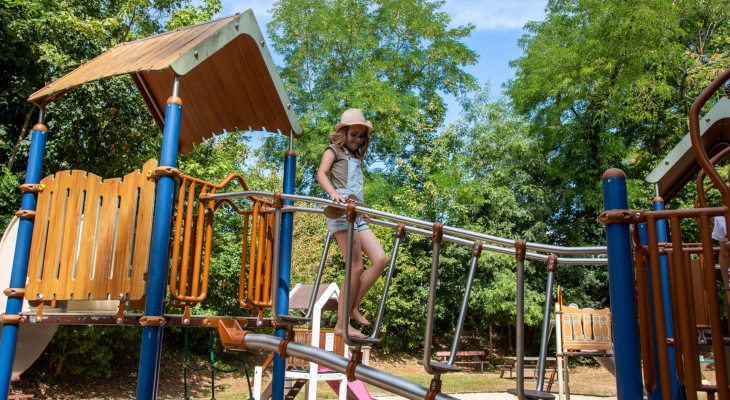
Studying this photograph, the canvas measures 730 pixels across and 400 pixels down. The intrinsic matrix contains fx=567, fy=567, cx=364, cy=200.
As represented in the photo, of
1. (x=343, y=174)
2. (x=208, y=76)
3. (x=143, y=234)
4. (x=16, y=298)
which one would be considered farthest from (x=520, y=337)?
(x=16, y=298)

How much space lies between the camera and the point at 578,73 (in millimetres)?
18391

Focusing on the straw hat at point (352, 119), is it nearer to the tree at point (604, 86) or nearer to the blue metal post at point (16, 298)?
the blue metal post at point (16, 298)

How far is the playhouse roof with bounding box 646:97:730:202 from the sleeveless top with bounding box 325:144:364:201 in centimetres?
368

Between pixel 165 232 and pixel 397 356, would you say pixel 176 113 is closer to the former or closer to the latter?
pixel 165 232

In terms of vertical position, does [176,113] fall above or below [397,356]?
above

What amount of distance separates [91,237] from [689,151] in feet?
18.5

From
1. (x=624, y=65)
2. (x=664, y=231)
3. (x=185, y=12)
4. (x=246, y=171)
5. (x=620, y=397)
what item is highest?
(x=624, y=65)

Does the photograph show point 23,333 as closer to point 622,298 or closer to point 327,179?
point 327,179

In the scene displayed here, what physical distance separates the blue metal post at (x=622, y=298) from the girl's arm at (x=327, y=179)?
172cm

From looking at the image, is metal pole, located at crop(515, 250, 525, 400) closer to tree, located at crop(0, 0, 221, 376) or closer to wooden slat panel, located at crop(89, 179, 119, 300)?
wooden slat panel, located at crop(89, 179, 119, 300)

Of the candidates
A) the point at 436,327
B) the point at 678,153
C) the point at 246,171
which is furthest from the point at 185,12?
the point at 436,327

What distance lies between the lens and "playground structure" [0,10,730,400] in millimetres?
2012

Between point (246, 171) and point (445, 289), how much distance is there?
8900 millimetres

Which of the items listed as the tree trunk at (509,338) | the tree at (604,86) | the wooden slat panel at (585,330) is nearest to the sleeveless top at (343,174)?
the wooden slat panel at (585,330)
